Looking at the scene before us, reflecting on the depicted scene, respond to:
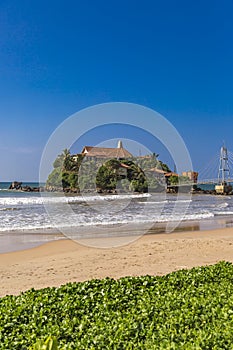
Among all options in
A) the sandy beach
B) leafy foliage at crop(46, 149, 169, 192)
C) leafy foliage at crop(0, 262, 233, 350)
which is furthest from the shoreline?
leafy foliage at crop(46, 149, 169, 192)

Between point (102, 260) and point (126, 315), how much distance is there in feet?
18.3

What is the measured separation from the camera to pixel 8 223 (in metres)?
17.3

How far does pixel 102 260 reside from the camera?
9594mm

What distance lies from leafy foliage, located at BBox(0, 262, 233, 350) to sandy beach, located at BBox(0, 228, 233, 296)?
2543 mm

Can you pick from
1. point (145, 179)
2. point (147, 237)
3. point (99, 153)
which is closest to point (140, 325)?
point (147, 237)

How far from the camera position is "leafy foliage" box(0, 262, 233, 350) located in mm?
Result: 3340

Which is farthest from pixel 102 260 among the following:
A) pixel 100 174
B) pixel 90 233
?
pixel 100 174

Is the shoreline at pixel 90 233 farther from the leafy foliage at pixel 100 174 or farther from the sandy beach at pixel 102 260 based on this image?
the leafy foliage at pixel 100 174

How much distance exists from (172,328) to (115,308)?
106cm

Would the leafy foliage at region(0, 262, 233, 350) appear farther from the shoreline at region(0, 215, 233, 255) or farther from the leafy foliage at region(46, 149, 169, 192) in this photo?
the leafy foliage at region(46, 149, 169, 192)

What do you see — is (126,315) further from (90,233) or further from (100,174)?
(100,174)

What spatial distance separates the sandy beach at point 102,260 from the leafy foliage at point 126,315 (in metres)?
2.54

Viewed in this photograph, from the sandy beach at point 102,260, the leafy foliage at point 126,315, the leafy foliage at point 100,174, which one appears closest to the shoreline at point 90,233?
the sandy beach at point 102,260

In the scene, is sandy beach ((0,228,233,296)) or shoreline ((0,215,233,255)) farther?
shoreline ((0,215,233,255))
